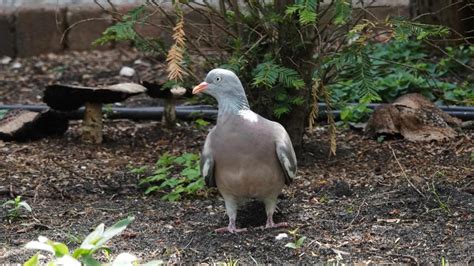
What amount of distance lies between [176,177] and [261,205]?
2.12 ft

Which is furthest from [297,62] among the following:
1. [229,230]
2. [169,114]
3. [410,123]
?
[169,114]

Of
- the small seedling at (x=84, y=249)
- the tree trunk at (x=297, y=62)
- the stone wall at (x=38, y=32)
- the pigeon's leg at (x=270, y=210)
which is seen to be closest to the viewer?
the small seedling at (x=84, y=249)

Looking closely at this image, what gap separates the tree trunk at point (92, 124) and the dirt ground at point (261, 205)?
0.09 meters

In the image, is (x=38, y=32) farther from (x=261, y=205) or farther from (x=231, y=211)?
(x=231, y=211)

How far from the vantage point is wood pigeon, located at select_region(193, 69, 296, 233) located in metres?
4.70

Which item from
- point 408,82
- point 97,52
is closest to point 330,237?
point 408,82

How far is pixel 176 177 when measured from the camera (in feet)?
18.9

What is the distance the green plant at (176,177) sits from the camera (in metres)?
5.51

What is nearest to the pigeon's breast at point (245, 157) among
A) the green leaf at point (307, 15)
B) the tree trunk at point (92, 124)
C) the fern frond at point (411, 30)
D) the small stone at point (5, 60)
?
the green leaf at point (307, 15)

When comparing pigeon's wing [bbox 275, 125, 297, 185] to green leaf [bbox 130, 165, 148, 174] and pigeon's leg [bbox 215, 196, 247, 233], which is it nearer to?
pigeon's leg [bbox 215, 196, 247, 233]

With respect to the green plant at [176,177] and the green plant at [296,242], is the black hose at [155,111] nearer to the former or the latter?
the green plant at [176,177]

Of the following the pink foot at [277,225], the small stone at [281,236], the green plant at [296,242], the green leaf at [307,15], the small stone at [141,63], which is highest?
the green leaf at [307,15]

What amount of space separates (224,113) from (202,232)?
2.05ft

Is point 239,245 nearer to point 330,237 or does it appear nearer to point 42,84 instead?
point 330,237
